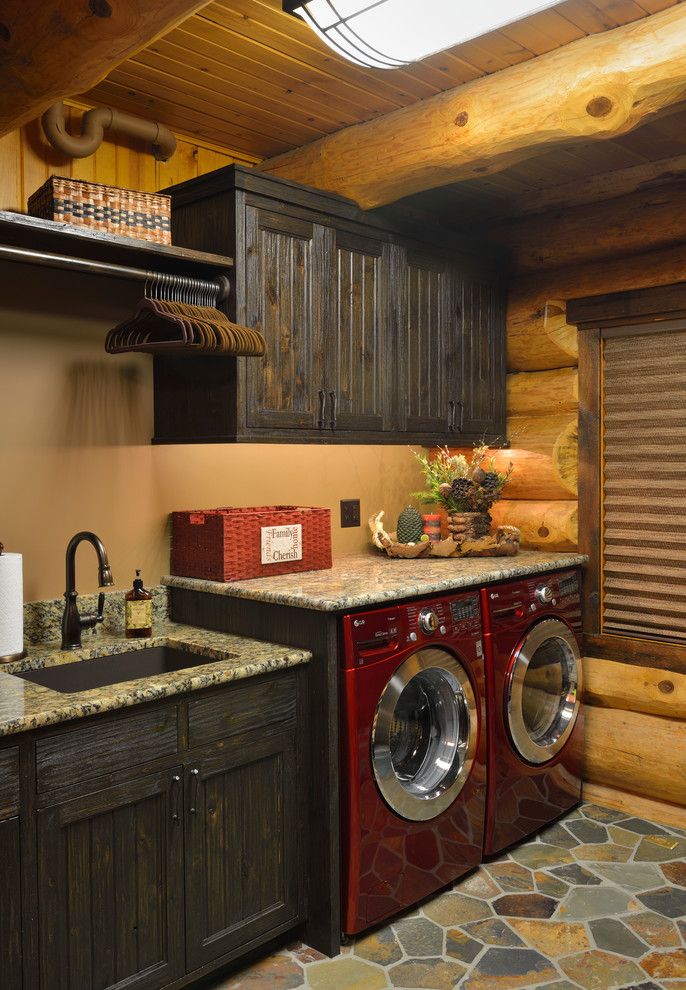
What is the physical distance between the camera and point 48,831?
6.36 ft

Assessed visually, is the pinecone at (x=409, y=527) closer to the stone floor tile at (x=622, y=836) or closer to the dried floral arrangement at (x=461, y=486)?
the dried floral arrangement at (x=461, y=486)

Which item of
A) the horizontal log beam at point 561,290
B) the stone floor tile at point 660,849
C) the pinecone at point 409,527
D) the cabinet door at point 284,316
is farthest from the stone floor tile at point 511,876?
the horizontal log beam at point 561,290

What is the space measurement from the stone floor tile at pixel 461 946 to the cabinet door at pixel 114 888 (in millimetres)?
836

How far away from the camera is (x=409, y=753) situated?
2.90m

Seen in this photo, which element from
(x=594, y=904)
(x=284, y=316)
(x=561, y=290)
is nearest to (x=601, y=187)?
(x=561, y=290)

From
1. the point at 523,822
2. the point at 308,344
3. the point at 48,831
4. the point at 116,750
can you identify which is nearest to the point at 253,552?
the point at 308,344

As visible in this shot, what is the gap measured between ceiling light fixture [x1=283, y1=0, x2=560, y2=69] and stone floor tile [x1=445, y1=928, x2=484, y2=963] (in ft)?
8.50

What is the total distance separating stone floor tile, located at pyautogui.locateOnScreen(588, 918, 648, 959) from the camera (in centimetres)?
252

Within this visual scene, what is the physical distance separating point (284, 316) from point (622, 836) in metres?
2.41

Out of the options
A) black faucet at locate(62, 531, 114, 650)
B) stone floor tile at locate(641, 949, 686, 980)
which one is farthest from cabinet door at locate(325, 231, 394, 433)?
stone floor tile at locate(641, 949, 686, 980)

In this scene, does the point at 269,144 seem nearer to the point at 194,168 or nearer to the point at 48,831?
the point at 194,168

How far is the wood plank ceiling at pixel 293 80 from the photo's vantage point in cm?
243

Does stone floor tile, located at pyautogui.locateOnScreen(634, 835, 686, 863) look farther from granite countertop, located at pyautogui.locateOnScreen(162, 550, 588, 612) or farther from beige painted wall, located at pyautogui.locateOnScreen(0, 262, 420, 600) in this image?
beige painted wall, located at pyautogui.locateOnScreen(0, 262, 420, 600)

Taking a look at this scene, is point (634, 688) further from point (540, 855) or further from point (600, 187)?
point (600, 187)
